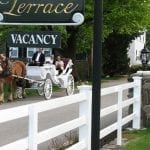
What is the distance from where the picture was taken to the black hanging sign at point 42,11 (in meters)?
5.03

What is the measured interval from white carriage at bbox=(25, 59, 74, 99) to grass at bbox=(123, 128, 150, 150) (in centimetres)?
1007

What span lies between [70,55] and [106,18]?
4.38m

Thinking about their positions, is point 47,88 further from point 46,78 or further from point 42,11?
point 42,11

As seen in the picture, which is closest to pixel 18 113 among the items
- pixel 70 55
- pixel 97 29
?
pixel 97 29

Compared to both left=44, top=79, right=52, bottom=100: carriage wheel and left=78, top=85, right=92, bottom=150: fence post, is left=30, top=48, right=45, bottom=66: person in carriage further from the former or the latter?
left=78, top=85, right=92, bottom=150: fence post

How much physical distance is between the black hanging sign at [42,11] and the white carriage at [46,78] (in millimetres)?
17136

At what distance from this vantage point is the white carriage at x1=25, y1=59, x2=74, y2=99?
2270cm

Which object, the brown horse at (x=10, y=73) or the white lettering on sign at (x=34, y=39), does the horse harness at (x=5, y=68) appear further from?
the white lettering on sign at (x=34, y=39)

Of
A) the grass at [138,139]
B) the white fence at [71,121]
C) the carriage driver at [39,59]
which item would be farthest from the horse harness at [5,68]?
the grass at [138,139]

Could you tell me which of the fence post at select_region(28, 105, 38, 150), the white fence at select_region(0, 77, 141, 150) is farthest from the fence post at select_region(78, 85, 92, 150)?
the fence post at select_region(28, 105, 38, 150)

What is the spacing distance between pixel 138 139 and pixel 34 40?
6.27 meters

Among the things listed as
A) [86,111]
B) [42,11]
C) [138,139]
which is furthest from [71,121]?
[138,139]

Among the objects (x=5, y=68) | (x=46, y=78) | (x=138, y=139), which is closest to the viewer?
(x=138, y=139)

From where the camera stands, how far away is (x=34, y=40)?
548cm
